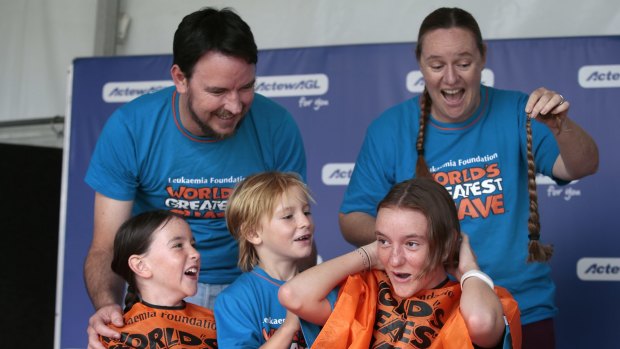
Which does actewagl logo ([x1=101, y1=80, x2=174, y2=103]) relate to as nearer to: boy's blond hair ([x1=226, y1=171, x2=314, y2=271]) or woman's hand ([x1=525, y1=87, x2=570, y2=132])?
boy's blond hair ([x1=226, y1=171, x2=314, y2=271])

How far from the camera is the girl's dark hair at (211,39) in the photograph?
292 cm

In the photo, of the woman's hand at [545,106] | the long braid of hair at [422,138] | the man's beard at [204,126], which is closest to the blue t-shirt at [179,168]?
the man's beard at [204,126]

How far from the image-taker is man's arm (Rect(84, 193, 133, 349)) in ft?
9.45

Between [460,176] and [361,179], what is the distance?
1.19 feet

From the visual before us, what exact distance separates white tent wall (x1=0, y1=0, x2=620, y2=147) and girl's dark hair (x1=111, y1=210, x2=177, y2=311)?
258 centimetres

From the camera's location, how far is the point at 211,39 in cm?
295

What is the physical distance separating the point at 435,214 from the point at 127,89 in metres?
3.13

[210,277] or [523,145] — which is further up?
[523,145]

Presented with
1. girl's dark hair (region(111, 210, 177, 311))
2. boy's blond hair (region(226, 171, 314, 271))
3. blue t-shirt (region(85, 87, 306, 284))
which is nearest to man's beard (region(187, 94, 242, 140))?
blue t-shirt (region(85, 87, 306, 284))

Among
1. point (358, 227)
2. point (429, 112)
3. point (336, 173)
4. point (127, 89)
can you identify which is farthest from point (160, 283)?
point (127, 89)

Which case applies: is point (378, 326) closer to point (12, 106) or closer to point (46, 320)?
point (46, 320)

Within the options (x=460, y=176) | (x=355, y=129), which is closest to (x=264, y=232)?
(x=460, y=176)

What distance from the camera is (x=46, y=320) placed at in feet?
17.3

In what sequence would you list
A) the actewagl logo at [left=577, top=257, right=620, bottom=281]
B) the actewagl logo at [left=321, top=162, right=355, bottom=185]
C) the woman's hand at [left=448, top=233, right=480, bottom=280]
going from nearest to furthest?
the woman's hand at [left=448, top=233, right=480, bottom=280], the actewagl logo at [left=577, top=257, right=620, bottom=281], the actewagl logo at [left=321, top=162, right=355, bottom=185]
